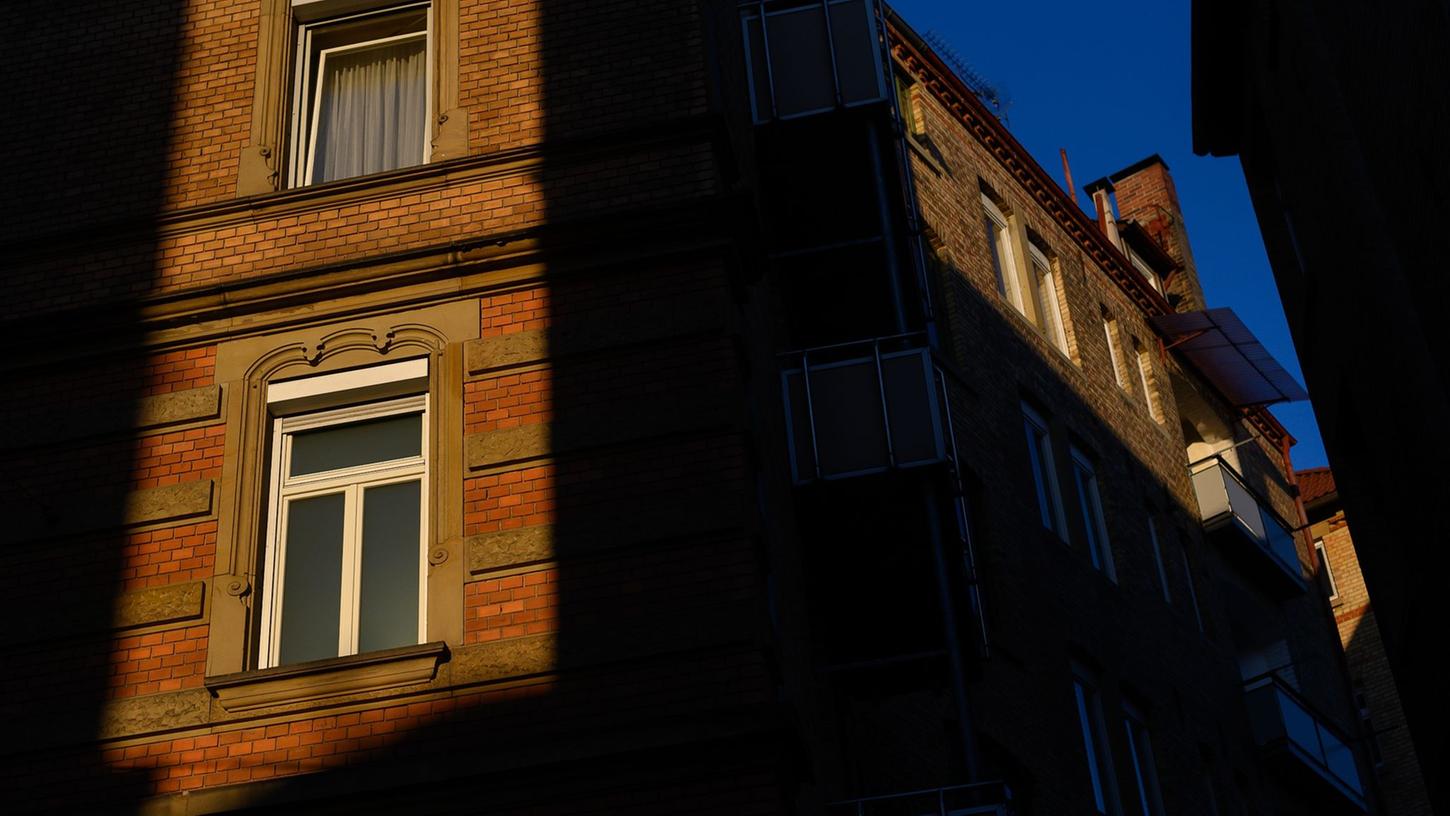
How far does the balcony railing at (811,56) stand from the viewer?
15516 millimetres

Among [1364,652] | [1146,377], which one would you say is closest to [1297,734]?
[1146,377]

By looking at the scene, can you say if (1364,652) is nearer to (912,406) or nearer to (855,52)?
(855,52)

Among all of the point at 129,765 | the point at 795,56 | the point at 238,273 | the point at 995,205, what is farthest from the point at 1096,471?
the point at 129,765

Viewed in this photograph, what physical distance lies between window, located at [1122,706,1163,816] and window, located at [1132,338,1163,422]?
6953 mm

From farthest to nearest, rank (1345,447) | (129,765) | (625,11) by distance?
(1345,447) < (625,11) < (129,765)

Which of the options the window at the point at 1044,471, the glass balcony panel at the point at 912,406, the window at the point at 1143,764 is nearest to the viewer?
the glass balcony panel at the point at 912,406

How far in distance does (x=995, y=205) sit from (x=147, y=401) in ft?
53.3

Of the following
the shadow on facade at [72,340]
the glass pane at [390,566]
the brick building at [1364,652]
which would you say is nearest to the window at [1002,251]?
the shadow on facade at [72,340]

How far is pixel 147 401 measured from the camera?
12.2 m

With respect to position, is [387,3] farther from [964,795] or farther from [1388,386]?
[1388,386]

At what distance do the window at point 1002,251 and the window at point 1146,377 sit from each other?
14.1 feet

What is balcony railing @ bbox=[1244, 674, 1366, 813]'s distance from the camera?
88.2ft

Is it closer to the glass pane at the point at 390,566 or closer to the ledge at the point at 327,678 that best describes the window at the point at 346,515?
the glass pane at the point at 390,566

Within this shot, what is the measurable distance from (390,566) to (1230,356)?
22.5 m
